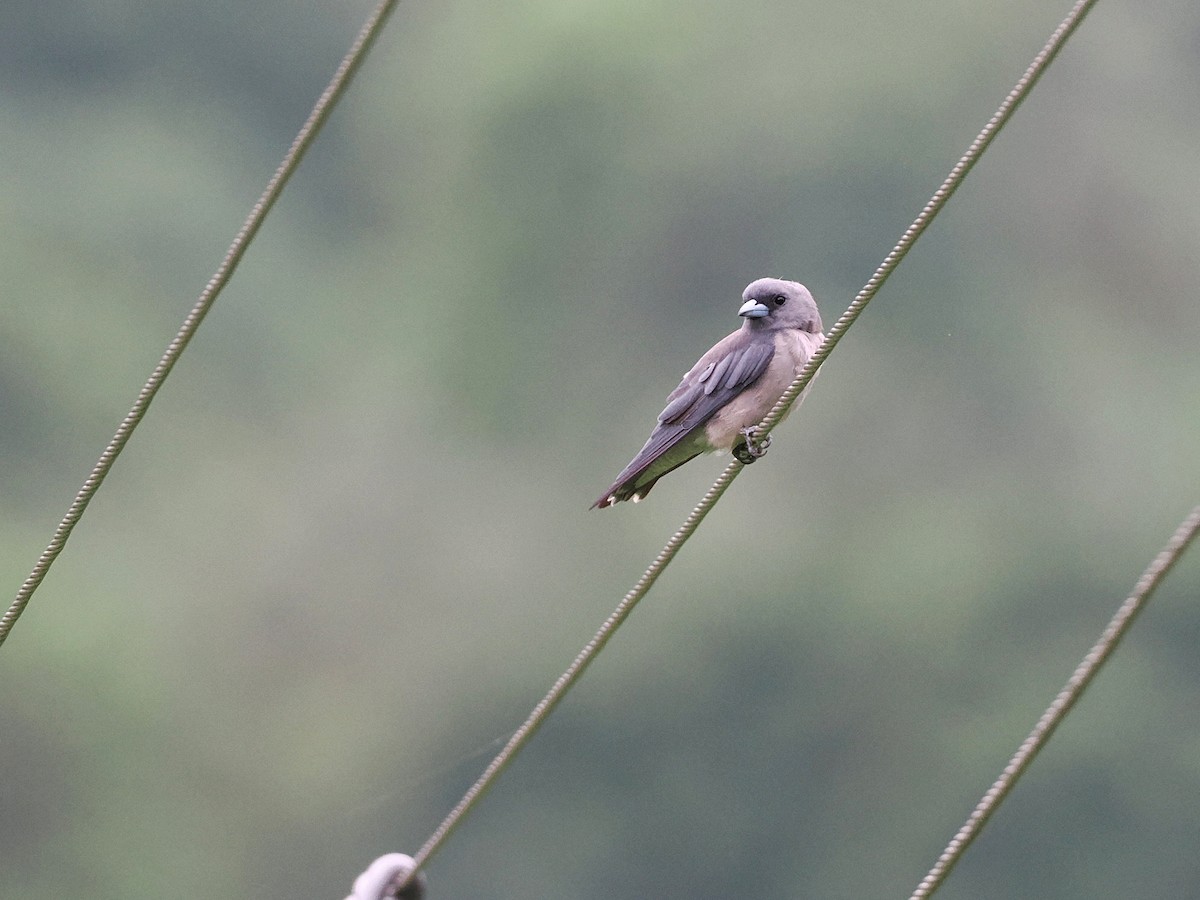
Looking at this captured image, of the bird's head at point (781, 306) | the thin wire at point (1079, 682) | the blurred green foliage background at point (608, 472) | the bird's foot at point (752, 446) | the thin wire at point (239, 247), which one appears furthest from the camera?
the blurred green foliage background at point (608, 472)

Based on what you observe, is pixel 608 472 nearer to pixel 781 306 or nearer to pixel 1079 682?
pixel 781 306

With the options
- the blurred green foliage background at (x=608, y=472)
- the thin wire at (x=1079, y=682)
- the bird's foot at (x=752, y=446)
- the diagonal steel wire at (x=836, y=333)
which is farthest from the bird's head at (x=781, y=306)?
the blurred green foliage background at (x=608, y=472)

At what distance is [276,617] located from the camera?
28406 millimetres

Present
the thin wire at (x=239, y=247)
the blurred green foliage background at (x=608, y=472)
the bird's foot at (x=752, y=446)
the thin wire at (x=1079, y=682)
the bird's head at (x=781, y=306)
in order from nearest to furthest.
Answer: the thin wire at (x=1079, y=682)
the thin wire at (x=239, y=247)
the bird's foot at (x=752, y=446)
the bird's head at (x=781, y=306)
the blurred green foliage background at (x=608, y=472)

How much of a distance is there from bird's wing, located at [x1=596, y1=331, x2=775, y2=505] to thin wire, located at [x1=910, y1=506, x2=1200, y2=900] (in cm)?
300

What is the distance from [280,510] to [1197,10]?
18.9 metres

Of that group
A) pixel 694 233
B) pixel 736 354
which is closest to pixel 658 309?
pixel 694 233

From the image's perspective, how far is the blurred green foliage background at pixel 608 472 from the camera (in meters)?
26.3

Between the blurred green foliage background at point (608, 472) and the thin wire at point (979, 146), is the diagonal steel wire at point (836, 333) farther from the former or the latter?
the blurred green foliage background at point (608, 472)

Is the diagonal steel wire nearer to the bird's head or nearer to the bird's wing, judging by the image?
the bird's wing

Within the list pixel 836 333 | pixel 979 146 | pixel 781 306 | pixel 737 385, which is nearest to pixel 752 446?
pixel 737 385

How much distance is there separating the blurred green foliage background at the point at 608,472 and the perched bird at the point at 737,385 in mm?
17551

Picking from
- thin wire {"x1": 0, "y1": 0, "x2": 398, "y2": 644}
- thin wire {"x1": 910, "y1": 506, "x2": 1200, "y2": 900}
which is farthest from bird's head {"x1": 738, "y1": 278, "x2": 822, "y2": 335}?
thin wire {"x1": 910, "y1": 506, "x2": 1200, "y2": 900}

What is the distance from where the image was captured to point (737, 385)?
21.2 feet
